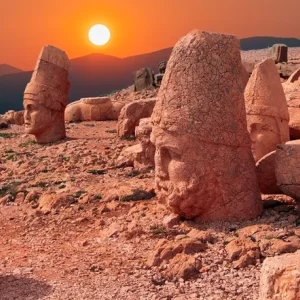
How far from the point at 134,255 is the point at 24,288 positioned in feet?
4.79

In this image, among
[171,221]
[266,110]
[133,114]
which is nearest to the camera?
[171,221]

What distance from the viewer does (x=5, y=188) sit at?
11477 mm

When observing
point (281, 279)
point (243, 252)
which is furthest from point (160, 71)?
point (281, 279)

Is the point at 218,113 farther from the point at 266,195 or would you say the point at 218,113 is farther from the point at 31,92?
the point at 31,92

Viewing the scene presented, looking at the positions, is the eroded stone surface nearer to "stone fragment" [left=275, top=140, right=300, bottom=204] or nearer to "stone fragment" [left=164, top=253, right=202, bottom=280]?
"stone fragment" [left=275, top=140, right=300, bottom=204]

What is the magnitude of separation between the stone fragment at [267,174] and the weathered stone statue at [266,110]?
1063 mm

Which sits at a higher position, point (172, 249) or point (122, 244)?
point (172, 249)

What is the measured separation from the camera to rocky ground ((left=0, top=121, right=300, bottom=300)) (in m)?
6.54

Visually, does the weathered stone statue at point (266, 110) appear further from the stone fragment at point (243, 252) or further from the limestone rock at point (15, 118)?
the limestone rock at point (15, 118)

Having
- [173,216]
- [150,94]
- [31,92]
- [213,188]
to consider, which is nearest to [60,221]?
[173,216]

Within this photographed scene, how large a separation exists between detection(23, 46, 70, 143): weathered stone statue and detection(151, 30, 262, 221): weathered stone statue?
7.84 m

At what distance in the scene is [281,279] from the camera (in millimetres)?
4066

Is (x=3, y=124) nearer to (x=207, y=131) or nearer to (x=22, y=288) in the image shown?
(x=207, y=131)

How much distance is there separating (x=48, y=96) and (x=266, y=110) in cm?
744
